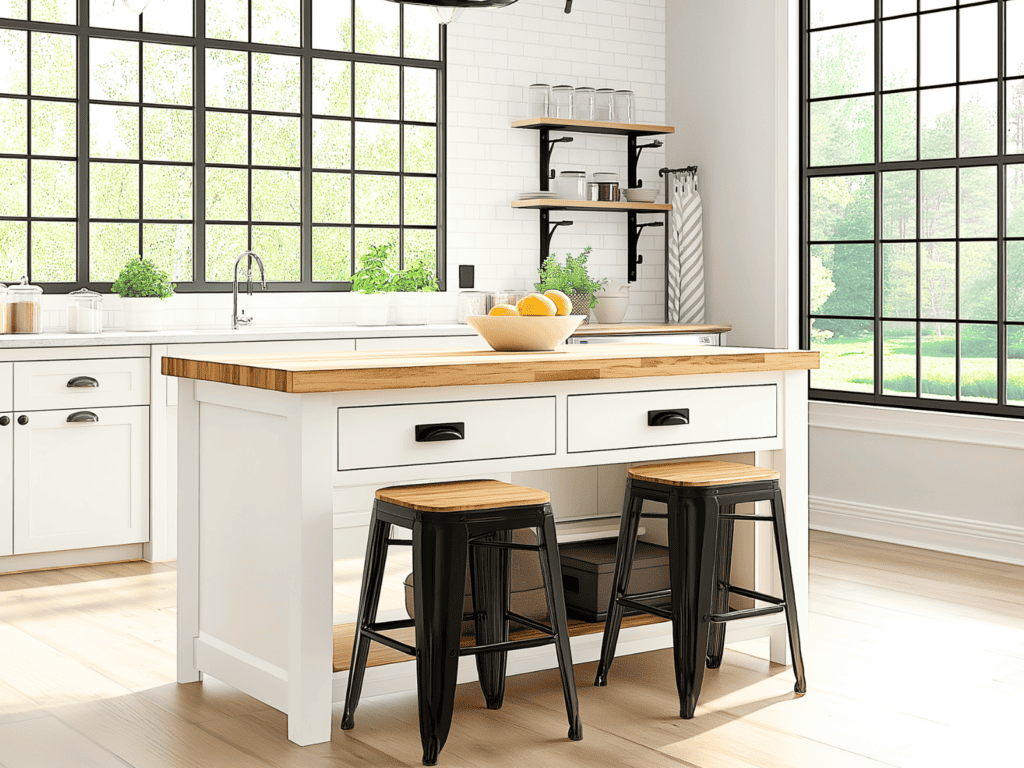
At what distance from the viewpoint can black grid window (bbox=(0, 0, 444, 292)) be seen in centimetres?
601

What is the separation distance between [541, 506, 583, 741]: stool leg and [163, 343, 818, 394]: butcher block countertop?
422mm

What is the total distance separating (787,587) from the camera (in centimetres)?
351

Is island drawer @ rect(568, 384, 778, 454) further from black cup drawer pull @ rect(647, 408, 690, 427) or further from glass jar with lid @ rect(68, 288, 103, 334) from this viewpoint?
glass jar with lid @ rect(68, 288, 103, 334)

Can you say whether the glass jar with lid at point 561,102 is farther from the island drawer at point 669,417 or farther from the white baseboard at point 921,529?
the island drawer at point 669,417

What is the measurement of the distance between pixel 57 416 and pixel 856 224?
4.13 meters

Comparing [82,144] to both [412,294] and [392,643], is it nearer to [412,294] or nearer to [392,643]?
[412,294]

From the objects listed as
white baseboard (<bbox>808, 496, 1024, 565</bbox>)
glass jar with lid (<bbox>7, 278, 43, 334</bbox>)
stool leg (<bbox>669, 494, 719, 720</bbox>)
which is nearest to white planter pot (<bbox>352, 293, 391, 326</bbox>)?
glass jar with lid (<bbox>7, 278, 43, 334</bbox>)

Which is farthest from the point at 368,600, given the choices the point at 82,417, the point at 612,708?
the point at 82,417

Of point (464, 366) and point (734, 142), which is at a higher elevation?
point (734, 142)

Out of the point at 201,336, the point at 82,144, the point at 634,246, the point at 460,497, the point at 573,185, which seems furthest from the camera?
the point at 634,246

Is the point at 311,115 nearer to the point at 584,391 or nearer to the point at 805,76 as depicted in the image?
the point at 805,76

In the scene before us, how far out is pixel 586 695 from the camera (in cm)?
352

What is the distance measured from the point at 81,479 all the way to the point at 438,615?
297cm

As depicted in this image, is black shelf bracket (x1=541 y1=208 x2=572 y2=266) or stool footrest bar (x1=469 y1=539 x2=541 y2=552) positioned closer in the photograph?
stool footrest bar (x1=469 y1=539 x2=541 y2=552)
